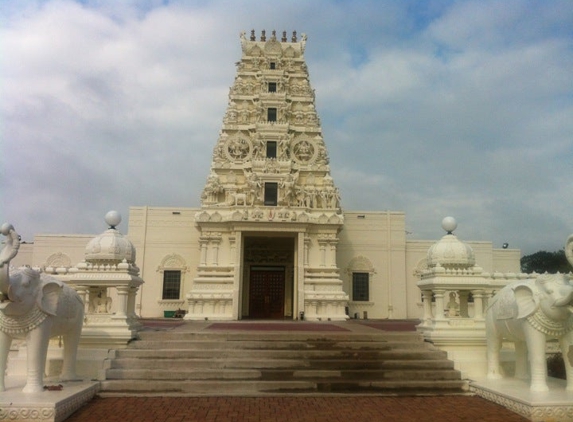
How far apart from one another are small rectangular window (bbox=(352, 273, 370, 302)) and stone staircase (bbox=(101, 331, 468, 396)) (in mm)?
17709

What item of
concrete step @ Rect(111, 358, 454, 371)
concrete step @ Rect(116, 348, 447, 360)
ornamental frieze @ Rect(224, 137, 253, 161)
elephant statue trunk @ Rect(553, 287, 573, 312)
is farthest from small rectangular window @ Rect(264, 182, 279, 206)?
elephant statue trunk @ Rect(553, 287, 573, 312)

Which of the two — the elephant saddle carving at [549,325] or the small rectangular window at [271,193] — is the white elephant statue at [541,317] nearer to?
the elephant saddle carving at [549,325]

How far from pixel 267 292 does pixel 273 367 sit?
16810mm

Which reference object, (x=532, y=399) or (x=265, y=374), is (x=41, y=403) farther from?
(x=532, y=399)

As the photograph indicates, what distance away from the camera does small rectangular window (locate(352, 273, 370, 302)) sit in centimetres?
2958

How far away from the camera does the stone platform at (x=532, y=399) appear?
8031 mm

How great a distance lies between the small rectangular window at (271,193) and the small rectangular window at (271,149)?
6.81 feet

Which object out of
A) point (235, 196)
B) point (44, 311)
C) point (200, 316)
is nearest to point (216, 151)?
point (235, 196)

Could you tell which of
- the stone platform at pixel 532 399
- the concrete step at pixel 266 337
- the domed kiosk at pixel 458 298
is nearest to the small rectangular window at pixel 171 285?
the concrete step at pixel 266 337

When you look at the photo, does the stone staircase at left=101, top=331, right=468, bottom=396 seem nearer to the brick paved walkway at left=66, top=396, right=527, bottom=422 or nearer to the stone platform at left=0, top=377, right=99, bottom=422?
the brick paved walkway at left=66, top=396, right=527, bottom=422

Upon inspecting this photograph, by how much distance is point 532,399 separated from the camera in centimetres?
827

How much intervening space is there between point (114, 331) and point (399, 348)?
267 inches

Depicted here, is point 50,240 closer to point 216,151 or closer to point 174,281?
point 174,281

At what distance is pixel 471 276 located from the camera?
1203 centimetres
